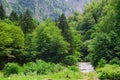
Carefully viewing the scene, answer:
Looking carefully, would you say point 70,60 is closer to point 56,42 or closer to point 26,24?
point 56,42

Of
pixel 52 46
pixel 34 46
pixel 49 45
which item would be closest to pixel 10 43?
pixel 34 46

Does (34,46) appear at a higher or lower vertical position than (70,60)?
higher

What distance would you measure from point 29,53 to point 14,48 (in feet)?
9.50

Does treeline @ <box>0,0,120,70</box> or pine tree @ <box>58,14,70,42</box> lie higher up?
pine tree @ <box>58,14,70,42</box>

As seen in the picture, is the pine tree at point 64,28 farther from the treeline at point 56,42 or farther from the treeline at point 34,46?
the treeline at point 34,46

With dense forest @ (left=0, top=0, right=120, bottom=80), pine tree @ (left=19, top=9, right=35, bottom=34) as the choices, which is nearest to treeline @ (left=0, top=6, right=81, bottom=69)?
dense forest @ (left=0, top=0, right=120, bottom=80)

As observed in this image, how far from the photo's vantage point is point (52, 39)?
173ft

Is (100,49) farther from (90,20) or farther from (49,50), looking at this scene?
(90,20)

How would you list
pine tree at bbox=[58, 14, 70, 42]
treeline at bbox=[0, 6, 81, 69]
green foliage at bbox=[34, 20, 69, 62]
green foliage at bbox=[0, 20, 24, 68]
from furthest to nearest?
pine tree at bbox=[58, 14, 70, 42] → green foliage at bbox=[34, 20, 69, 62] → treeline at bbox=[0, 6, 81, 69] → green foliage at bbox=[0, 20, 24, 68]

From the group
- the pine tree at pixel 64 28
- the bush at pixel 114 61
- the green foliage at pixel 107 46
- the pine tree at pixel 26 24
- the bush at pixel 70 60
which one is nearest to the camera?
the bush at pixel 114 61

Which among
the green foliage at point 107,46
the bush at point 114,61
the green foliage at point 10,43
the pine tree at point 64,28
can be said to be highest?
the pine tree at point 64,28

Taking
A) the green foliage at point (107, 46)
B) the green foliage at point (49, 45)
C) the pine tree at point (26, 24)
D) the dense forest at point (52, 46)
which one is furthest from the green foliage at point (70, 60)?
the green foliage at point (107, 46)

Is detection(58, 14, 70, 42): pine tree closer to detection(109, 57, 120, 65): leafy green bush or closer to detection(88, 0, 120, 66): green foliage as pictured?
detection(88, 0, 120, 66): green foliage

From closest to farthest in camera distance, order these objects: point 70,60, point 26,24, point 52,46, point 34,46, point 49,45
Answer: point 34,46 < point 49,45 < point 52,46 < point 70,60 < point 26,24
